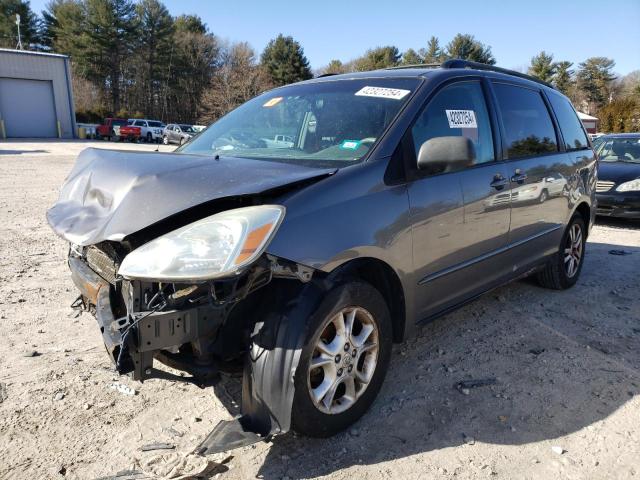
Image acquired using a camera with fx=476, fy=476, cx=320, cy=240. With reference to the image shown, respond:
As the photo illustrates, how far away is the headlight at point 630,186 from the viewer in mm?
7867

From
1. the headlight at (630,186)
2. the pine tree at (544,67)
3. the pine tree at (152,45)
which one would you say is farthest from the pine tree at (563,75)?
the headlight at (630,186)

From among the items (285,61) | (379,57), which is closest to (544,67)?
(379,57)

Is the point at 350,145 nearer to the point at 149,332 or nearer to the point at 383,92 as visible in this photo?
the point at 383,92

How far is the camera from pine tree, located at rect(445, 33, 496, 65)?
62.9 metres

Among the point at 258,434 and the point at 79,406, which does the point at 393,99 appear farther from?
the point at 79,406

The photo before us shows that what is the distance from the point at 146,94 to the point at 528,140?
56.9 m

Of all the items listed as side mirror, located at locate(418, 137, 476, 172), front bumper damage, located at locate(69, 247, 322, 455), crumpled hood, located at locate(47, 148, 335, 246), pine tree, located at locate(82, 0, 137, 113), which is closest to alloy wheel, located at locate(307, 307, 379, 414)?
front bumper damage, located at locate(69, 247, 322, 455)

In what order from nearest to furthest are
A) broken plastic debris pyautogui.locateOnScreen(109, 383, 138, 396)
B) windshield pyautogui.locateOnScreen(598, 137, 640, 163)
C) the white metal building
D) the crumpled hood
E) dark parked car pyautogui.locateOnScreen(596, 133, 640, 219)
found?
the crumpled hood, broken plastic debris pyautogui.locateOnScreen(109, 383, 138, 396), dark parked car pyautogui.locateOnScreen(596, 133, 640, 219), windshield pyautogui.locateOnScreen(598, 137, 640, 163), the white metal building

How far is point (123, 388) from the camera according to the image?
2850 millimetres

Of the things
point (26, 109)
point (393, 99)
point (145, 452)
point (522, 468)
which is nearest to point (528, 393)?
point (522, 468)

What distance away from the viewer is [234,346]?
2.20 meters

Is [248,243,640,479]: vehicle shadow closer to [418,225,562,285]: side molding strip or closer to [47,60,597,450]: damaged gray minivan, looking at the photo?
[47,60,597,450]: damaged gray minivan

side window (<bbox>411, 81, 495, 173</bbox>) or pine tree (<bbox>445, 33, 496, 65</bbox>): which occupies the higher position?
pine tree (<bbox>445, 33, 496, 65</bbox>)

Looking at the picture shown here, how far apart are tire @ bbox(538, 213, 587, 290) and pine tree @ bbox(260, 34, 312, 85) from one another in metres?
50.8
